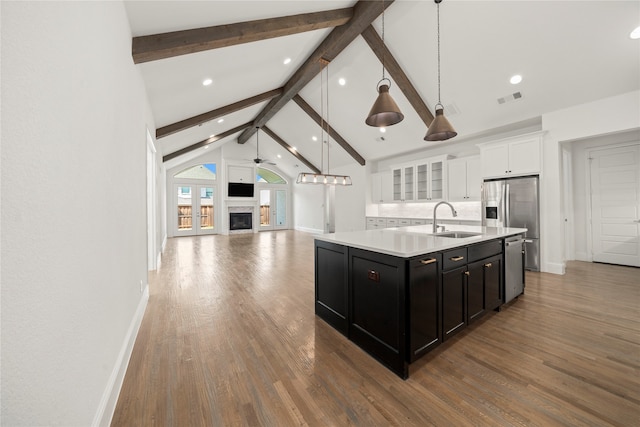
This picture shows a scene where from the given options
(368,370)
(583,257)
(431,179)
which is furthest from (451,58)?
(583,257)

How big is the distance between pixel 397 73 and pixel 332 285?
4372 millimetres

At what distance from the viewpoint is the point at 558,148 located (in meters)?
4.48

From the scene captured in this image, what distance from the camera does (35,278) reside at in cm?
85

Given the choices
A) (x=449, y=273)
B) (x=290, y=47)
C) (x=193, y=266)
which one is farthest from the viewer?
(x=193, y=266)

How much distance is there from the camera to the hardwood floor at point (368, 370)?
152 cm

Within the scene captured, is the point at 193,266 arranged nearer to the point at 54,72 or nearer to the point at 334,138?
the point at 54,72

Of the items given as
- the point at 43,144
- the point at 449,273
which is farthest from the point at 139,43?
the point at 449,273

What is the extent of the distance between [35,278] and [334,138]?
7758 mm

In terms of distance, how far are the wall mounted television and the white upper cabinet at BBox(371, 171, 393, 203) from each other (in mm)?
5720

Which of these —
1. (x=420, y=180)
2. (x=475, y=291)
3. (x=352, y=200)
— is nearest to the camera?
(x=475, y=291)

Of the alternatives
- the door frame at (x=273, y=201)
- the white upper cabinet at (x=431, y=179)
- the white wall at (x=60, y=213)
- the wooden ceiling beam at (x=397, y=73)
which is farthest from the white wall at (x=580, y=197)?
the door frame at (x=273, y=201)

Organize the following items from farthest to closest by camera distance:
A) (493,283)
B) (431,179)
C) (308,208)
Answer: (308,208)
(431,179)
(493,283)

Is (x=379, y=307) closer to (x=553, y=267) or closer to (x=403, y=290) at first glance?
(x=403, y=290)

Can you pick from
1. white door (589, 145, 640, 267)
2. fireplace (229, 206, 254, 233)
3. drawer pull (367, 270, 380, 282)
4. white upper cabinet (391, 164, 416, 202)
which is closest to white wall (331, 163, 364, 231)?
white upper cabinet (391, 164, 416, 202)
